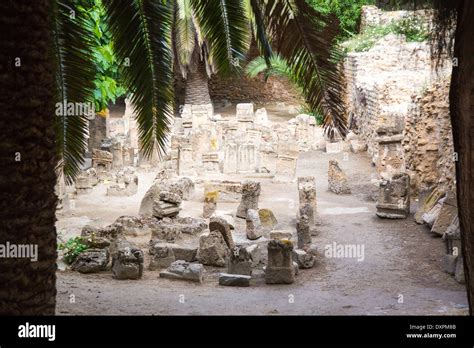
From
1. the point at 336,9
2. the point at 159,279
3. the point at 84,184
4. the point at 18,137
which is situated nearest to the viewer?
the point at 18,137

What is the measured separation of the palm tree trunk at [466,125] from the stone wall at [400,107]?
4.77 meters

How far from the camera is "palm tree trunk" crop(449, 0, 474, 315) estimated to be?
4.81 m

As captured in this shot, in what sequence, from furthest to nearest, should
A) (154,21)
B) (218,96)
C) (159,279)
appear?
(218,96), (159,279), (154,21)

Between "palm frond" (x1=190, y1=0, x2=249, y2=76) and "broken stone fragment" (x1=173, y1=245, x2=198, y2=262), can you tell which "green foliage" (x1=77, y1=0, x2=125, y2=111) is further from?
"palm frond" (x1=190, y1=0, x2=249, y2=76)

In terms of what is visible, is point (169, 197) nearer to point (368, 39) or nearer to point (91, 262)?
point (91, 262)

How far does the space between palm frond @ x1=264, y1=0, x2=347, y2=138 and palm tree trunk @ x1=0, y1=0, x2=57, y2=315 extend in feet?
7.79

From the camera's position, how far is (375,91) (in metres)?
19.6

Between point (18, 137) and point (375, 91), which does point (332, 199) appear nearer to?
point (375, 91)

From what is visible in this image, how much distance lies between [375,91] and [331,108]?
524 inches

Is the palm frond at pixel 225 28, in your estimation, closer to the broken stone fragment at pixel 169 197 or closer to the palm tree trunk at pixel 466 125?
the palm tree trunk at pixel 466 125

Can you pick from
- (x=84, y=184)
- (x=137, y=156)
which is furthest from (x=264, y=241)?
(x=137, y=156)

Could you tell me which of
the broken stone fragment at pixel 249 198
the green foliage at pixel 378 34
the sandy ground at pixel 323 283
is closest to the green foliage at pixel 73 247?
the sandy ground at pixel 323 283

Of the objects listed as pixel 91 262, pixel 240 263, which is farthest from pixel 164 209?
pixel 240 263

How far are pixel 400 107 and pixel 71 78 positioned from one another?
12172mm
